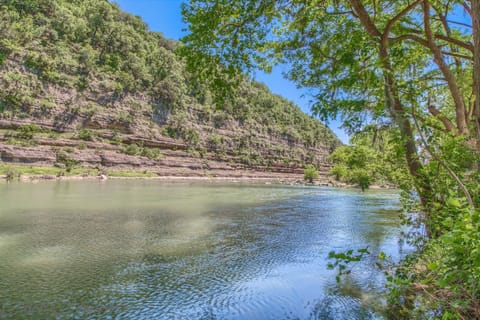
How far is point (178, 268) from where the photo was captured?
340 inches

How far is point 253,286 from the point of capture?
7.54 meters

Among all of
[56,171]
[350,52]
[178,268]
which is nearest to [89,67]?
[56,171]

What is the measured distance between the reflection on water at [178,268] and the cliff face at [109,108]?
24.6 metres

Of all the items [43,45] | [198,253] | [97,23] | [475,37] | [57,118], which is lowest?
[198,253]

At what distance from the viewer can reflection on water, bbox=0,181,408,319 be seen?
6.18 m

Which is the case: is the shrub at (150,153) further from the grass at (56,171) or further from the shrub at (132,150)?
the grass at (56,171)

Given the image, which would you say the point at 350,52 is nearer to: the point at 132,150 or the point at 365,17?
the point at 365,17

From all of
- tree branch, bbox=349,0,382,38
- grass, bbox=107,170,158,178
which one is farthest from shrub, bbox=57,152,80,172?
tree branch, bbox=349,0,382,38

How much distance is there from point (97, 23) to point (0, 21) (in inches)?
984

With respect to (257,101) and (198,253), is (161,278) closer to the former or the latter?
(198,253)

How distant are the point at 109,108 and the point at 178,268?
217ft

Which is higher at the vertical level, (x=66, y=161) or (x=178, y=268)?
(x=66, y=161)

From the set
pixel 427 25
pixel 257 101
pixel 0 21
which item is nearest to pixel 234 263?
pixel 427 25

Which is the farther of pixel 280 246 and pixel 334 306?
pixel 280 246
